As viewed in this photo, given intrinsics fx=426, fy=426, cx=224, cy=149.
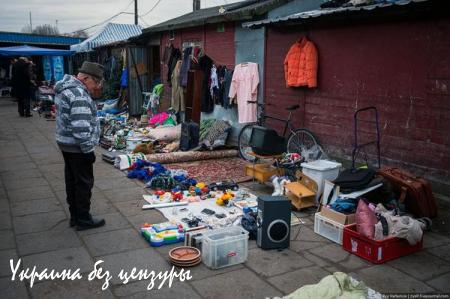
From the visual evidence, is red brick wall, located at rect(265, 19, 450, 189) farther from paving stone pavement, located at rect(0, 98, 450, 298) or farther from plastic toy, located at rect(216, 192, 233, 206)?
plastic toy, located at rect(216, 192, 233, 206)

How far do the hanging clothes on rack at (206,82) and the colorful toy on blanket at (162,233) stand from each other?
6363 mm

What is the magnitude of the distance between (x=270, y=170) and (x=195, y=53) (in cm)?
584

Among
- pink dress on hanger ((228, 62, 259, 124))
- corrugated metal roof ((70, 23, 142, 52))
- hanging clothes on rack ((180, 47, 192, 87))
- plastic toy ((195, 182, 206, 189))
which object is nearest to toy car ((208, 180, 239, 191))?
plastic toy ((195, 182, 206, 189))

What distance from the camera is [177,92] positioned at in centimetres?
1287

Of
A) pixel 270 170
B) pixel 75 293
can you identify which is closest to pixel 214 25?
pixel 270 170

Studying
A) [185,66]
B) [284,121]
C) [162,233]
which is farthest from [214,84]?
[162,233]

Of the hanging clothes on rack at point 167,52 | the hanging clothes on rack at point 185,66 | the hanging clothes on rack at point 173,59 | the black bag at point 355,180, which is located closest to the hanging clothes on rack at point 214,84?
the hanging clothes on rack at point 185,66

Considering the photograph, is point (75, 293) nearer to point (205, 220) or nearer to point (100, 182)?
point (205, 220)

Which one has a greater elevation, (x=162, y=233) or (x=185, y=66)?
(x=185, y=66)

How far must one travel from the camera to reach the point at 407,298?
3789 mm

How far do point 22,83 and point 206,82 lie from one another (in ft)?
27.6

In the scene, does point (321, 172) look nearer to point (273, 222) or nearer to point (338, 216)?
point (338, 216)

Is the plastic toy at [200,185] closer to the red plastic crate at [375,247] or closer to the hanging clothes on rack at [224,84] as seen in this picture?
the red plastic crate at [375,247]

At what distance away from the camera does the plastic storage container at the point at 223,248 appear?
4.27 m
